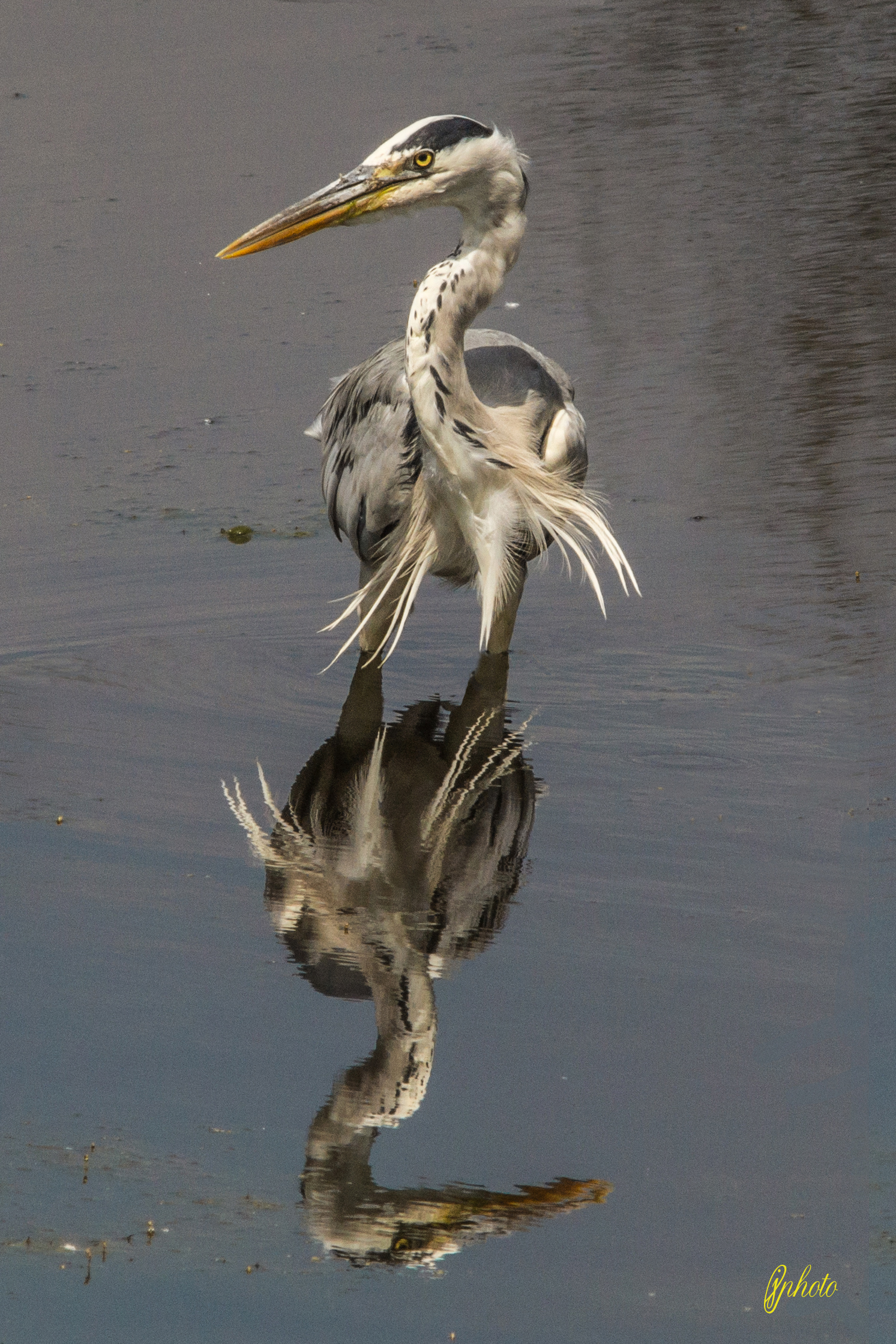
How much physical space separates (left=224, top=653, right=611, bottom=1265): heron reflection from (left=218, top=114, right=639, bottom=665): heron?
1.11ft

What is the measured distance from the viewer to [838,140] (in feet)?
35.9

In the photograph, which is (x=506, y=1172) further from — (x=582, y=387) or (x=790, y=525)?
(x=582, y=387)

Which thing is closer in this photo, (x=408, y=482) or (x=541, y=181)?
(x=408, y=482)

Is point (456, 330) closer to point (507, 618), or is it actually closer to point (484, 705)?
point (507, 618)

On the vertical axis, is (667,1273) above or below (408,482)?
below

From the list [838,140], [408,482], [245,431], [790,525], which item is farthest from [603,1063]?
[838,140]

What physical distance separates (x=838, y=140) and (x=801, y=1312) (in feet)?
30.6

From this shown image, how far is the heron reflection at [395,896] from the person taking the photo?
126 inches
